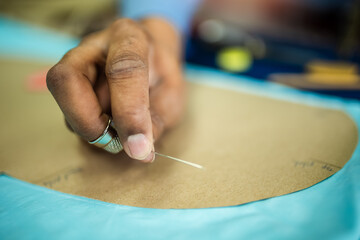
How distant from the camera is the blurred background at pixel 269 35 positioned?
0.76 meters

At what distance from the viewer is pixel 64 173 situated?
0.39 metres

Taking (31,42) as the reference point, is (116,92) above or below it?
above

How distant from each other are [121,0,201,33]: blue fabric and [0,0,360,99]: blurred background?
2.7 inches

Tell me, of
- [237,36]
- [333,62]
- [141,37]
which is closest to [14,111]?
[141,37]

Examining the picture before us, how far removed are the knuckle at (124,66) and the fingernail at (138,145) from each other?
78 mm

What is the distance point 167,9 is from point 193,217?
0.84m

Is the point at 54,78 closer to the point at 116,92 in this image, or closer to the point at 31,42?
the point at 116,92

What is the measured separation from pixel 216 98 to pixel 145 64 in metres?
0.35

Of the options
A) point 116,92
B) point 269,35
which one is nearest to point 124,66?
point 116,92

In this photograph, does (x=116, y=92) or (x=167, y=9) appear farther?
(x=167, y=9)

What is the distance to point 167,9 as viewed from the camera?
94 centimetres

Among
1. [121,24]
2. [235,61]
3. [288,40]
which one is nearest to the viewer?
[121,24]

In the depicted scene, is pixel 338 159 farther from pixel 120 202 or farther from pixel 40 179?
pixel 40 179

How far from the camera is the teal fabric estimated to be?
10.8 inches
